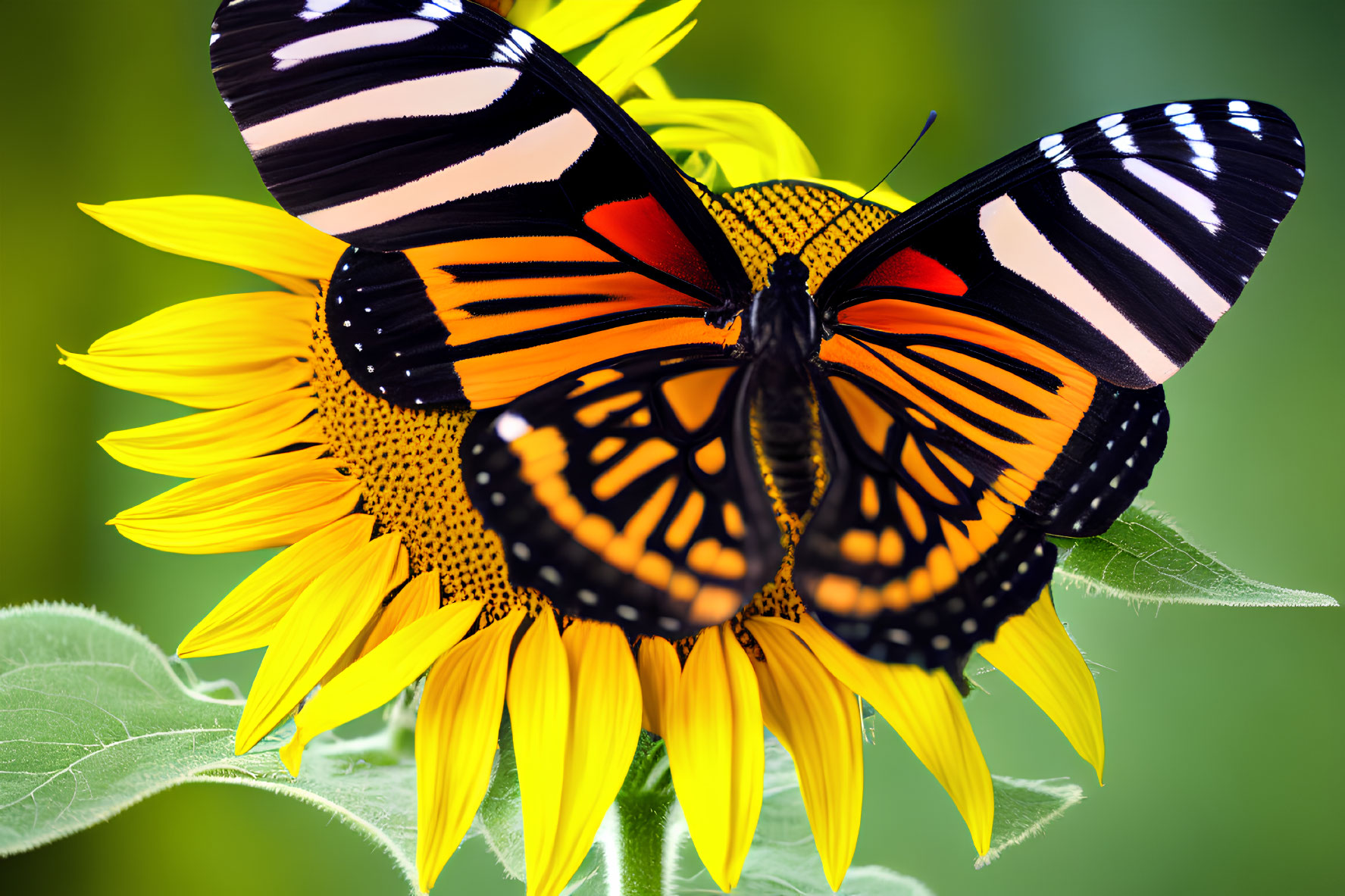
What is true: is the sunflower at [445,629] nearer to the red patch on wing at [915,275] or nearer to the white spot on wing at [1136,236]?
the red patch on wing at [915,275]

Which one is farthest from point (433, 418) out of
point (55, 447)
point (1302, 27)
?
point (1302, 27)

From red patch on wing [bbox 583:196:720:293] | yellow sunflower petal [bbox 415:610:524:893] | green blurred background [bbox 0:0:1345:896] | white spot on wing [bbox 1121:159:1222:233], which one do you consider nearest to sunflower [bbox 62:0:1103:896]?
yellow sunflower petal [bbox 415:610:524:893]

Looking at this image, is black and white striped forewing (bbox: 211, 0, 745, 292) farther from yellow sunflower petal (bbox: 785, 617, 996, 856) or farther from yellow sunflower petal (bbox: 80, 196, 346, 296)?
yellow sunflower petal (bbox: 785, 617, 996, 856)

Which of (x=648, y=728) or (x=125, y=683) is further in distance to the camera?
(x=125, y=683)

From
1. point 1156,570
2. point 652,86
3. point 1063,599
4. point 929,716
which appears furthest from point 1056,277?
point 1063,599

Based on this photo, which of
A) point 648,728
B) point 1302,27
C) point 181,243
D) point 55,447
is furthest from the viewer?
point 1302,27

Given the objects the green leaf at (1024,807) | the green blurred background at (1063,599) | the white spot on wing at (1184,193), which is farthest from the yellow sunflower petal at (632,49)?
the green blurred background at (1063,599)

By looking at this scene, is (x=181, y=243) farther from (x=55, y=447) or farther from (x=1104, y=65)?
(x=1104, y=65)
